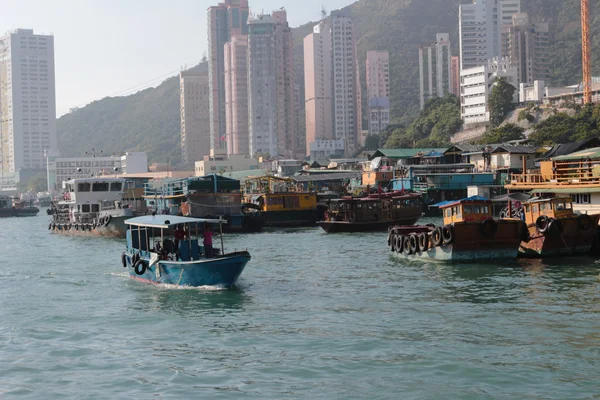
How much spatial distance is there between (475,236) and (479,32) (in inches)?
5458

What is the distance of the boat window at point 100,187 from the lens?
A: 56.5 meters

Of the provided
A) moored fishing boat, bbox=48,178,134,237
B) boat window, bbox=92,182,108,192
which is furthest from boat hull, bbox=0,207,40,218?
boat window, bbox=92,182,108,192

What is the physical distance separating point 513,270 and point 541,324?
8.53 metres

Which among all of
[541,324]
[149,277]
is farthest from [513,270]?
[149,277]

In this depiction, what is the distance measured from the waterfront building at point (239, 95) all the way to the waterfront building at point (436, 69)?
117 ft

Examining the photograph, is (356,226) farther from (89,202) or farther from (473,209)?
(89,202)

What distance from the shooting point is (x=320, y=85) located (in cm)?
17050

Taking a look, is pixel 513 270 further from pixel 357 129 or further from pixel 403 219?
pixel 357 129

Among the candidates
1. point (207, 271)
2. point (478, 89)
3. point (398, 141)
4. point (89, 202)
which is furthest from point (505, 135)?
point (207, 271)

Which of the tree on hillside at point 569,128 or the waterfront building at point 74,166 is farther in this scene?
the waterfront building at point 74,166

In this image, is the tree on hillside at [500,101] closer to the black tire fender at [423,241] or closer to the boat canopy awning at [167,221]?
the black tire fender at [423,241]

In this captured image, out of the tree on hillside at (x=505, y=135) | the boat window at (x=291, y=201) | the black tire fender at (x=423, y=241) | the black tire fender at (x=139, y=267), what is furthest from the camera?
the tree on hillside at (x=505, y=135)

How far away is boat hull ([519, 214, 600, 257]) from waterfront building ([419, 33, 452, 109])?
136402mm

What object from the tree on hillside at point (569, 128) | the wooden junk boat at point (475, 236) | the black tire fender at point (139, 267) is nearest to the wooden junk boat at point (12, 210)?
the tree on hillside at point (569, 128)
